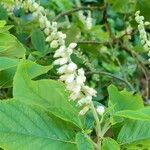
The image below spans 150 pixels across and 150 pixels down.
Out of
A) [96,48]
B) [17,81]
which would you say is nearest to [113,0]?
[96,48]

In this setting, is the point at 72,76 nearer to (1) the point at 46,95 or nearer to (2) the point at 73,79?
(2) the point at 73,79

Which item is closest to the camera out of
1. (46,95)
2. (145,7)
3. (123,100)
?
(46,95)

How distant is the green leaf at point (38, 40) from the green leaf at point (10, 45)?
429mm

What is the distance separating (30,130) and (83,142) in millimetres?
102

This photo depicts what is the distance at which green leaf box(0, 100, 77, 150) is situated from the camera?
96 cm

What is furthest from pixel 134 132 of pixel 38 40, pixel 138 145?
pixel 38 40

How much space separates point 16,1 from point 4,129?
1.69ft

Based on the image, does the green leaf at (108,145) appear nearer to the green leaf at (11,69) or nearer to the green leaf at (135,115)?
the green leaf at (135,115)

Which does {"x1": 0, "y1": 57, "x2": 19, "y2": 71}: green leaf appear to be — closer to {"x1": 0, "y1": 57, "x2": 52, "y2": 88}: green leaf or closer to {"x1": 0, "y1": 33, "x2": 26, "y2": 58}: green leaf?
{"x1": 0, "y1": 57, "x2": 52, "y2": 88}: green leaf

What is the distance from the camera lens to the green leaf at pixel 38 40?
5.81 feet

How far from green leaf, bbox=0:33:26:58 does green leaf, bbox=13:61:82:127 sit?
0.19 metres

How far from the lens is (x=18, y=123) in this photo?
0.98 m

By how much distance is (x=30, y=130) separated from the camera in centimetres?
99

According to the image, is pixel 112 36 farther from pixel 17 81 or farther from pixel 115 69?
pixel 17 81
